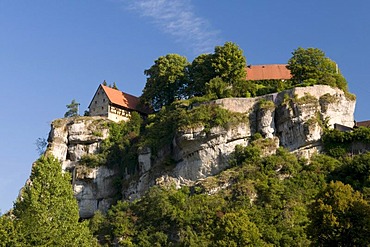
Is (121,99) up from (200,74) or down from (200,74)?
down

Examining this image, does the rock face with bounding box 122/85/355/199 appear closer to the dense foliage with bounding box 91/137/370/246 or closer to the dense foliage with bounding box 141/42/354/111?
the dense foliage with bounding box 91/137/370/246

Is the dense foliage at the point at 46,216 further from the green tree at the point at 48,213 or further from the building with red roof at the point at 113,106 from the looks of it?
the building with red roof at the point at 113,106

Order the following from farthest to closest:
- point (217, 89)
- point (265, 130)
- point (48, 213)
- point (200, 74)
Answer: point (200, 74)
point (217, 89)
point (265, 130)
point (48, 213)

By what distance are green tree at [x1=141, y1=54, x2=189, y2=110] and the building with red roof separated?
1.74 m

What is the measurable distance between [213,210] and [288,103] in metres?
14.8

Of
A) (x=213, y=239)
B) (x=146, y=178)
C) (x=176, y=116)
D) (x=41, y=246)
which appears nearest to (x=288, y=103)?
(x=176, y=116)

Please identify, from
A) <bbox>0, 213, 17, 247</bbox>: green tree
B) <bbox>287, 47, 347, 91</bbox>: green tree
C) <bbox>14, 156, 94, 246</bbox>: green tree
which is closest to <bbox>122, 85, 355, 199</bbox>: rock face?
<bbox>287, 47, 347, 91</bbox>: green tree

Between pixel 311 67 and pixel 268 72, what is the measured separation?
29.8 feet

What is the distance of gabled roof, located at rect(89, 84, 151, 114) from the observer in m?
80.2

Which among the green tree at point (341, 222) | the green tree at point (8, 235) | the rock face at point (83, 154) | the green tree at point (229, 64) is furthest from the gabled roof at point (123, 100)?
the green tree at point (341, 222)

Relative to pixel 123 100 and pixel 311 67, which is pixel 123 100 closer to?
pixel 123 100

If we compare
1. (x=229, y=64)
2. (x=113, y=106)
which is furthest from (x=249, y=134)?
(x=113, y=106)

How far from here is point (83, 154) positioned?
7419 cm

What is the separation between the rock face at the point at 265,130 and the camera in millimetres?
63125
